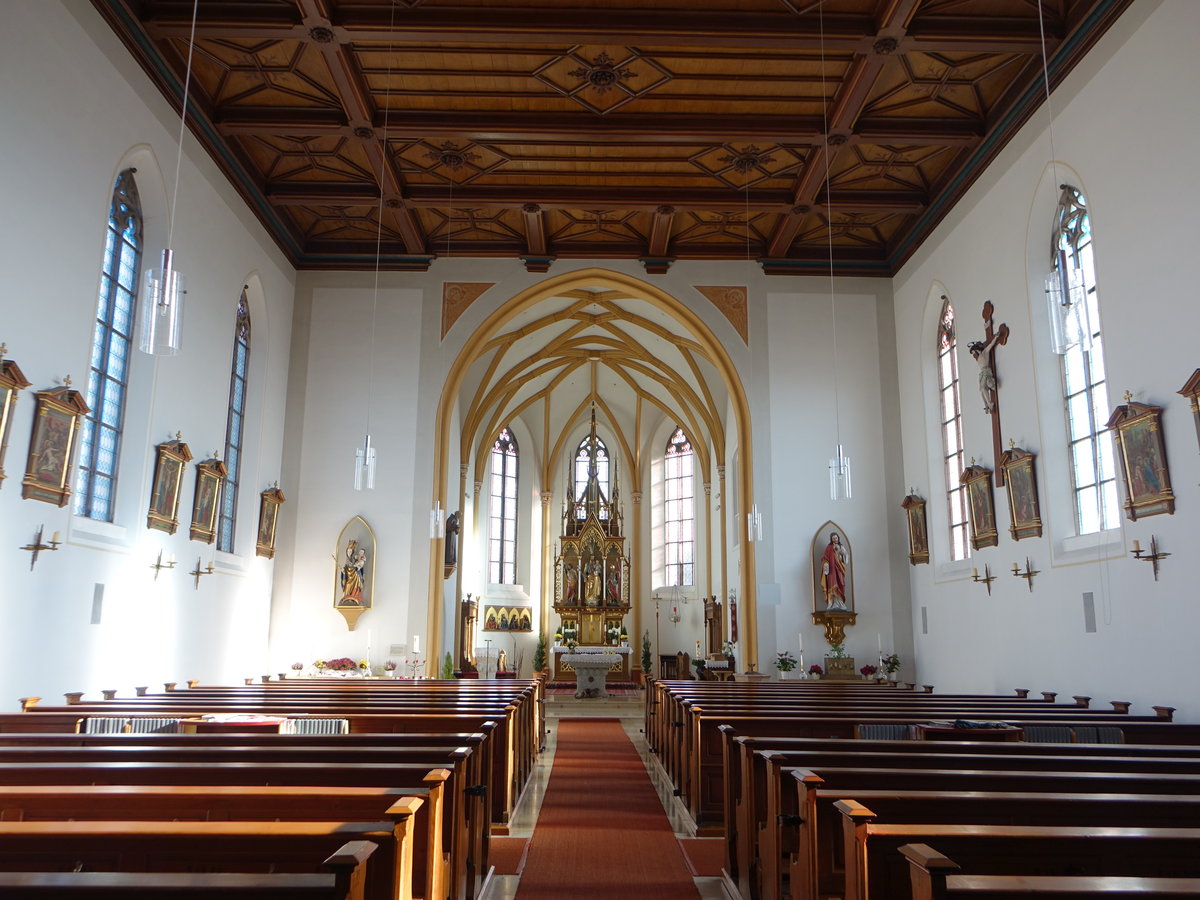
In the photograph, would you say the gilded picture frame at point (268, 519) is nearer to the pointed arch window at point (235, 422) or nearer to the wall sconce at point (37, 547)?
the pointed arch window at point (235, 422)

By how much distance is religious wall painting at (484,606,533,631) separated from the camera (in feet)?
82.4

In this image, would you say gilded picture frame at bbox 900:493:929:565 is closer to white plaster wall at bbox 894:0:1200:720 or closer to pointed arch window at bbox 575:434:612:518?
white plaster wall at bbox 894:0:1200:720

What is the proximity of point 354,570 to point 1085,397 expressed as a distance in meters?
11.3

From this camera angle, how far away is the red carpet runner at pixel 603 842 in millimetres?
5484

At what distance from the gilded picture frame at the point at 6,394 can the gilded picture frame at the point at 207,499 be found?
418 cm

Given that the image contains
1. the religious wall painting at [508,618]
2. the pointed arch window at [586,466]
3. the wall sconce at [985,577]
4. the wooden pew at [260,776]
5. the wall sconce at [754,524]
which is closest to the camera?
the wooden pew at [260,776]

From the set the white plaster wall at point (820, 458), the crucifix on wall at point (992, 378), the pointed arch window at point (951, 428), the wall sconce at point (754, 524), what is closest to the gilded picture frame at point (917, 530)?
the white plaster wall at point (820, 458)

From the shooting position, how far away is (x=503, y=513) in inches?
1040

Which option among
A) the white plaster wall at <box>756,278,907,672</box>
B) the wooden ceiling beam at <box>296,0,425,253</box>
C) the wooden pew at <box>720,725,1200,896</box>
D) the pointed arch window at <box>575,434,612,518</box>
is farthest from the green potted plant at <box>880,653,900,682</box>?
the pointed arch window at <box>575,434,612,518</box>

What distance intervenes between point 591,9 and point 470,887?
899 centimetres

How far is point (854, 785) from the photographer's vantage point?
3854 millimetres

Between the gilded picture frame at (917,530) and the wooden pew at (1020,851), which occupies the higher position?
the gilded picture frame at (917,530)

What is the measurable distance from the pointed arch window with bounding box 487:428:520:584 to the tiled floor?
614cm

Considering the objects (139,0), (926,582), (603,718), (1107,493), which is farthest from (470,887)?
(603,718)
